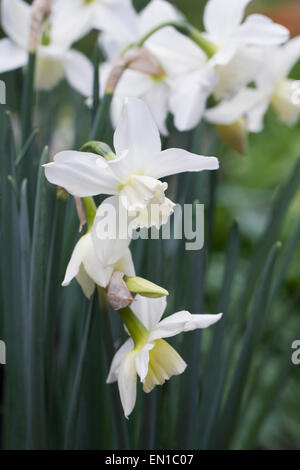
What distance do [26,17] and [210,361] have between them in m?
0.46

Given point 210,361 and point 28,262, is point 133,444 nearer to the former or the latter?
point 210,361

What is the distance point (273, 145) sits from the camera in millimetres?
2098

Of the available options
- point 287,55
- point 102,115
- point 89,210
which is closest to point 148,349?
point 89,210

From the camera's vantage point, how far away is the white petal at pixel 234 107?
660 millimetres

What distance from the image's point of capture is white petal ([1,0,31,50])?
71 centimetres

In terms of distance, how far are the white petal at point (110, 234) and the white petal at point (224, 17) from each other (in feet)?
0.97

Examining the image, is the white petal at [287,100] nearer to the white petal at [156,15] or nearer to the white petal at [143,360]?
the white petal at [156,15]

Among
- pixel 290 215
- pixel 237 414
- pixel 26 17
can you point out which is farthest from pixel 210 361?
pixel 290 215

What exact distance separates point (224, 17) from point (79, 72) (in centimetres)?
19

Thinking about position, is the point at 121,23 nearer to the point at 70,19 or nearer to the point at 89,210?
the point at 70,19

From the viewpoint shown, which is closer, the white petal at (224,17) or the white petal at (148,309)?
the white petal at (148,309)

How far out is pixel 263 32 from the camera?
59cm

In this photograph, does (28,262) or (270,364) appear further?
(270,364)

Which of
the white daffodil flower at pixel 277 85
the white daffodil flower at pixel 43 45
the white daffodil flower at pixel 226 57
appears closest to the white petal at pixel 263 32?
the white daffodil flower at pixel 226 57
